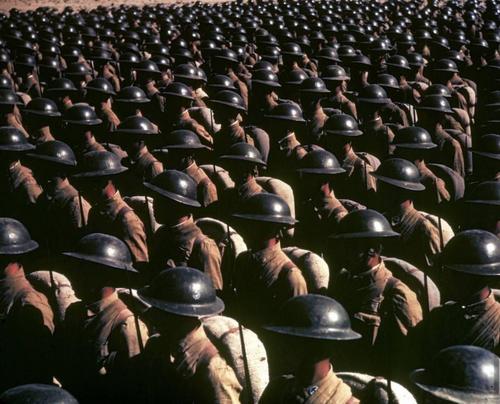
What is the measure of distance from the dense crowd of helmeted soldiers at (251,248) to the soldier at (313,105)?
5 centimetres

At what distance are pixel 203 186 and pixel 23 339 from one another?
126 inches

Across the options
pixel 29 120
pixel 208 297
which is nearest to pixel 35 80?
pixel 29 120

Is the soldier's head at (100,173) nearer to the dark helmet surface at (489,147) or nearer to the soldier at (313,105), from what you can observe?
the soldier at (313,105)

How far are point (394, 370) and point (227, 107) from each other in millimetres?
5668

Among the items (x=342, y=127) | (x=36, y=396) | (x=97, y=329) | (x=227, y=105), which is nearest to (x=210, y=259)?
(x=97, y=329)

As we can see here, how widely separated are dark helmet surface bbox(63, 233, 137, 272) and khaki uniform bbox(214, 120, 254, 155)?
14.3 feet

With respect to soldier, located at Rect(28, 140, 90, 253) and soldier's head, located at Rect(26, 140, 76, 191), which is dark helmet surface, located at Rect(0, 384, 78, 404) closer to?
soldier, located at Rect(28, 140, 90, 253)

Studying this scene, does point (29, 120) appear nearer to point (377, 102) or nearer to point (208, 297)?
point (377, 102)

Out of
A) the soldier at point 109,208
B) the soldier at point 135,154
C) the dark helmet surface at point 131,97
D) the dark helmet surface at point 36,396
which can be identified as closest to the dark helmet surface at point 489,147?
the soldier at point 135,154

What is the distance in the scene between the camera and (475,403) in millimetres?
2848

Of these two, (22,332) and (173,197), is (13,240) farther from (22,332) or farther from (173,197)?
(173,197)

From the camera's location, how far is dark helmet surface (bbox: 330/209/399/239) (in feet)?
15.9

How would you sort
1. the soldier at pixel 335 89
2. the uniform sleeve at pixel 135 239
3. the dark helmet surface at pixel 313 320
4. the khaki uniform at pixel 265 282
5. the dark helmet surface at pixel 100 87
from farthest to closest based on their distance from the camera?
the soldier at pixel 335 89, the dark helmet surface at pixel 100 87, the uniform sleeve at pixel 135 239, the khaki uniform at pixel 265 282, the dark helmet surface at pixel 313 320

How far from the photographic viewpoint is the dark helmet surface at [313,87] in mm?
10414
